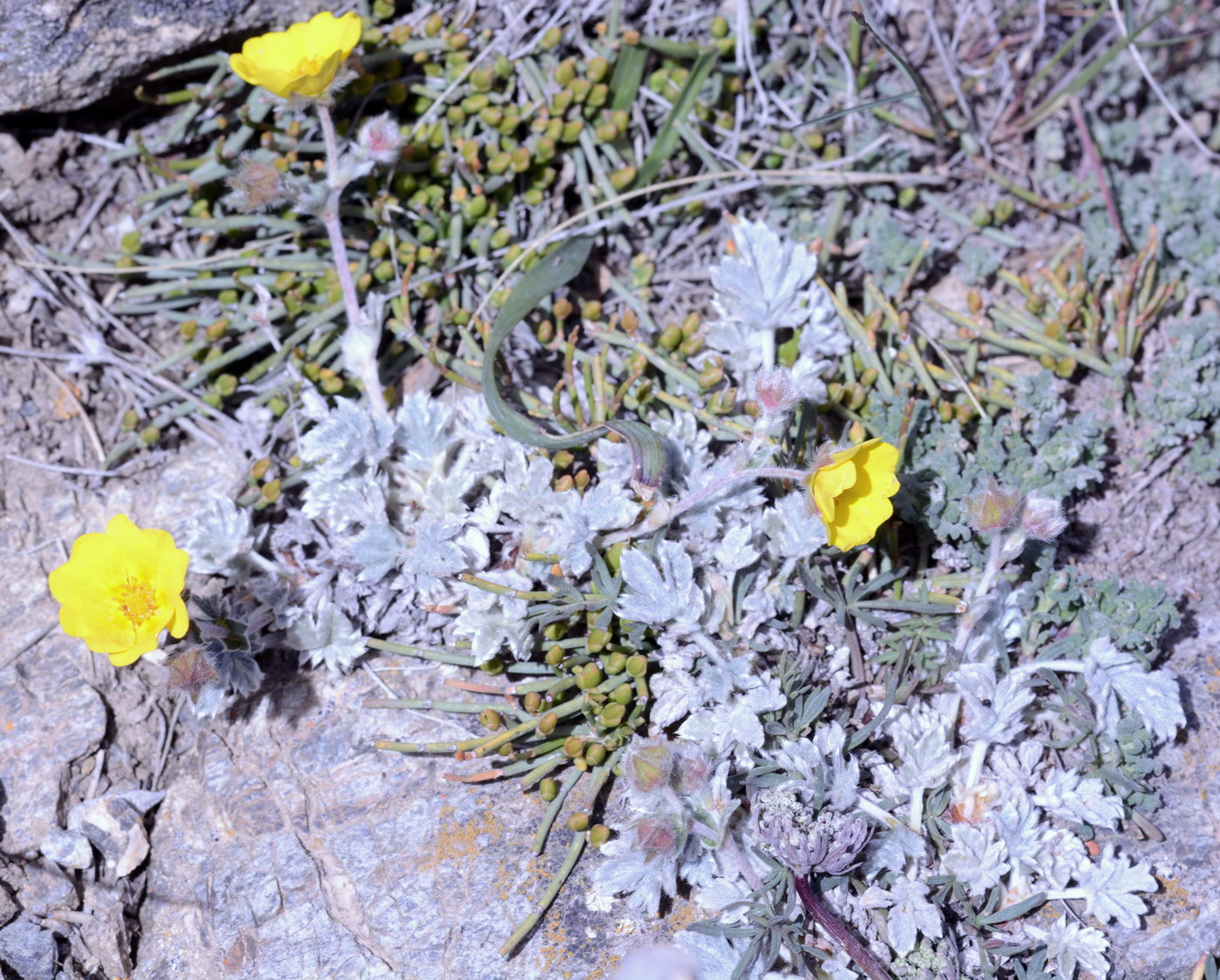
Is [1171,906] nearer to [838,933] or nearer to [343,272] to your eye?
[838,933]

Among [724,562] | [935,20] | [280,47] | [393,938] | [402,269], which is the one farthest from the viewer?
[935,20]

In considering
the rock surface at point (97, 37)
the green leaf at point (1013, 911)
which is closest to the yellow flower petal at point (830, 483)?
the green leaf at point (1013, 911)

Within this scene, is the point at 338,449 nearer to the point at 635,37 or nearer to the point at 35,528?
the point at 35,528

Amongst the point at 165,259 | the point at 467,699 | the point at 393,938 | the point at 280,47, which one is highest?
the point at 280,47

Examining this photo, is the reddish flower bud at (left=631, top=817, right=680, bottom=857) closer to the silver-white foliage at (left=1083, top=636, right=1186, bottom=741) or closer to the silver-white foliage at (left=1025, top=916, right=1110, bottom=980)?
the silver-white foliage at (left=1025, top=916, right=1110, bottom=980)

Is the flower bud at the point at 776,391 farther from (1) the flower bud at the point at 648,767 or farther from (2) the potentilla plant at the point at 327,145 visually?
(2) the potentilla plant at the point at 327,145

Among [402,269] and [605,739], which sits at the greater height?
[402,269]

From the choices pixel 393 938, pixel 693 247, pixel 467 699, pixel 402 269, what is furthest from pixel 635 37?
pixel 393 938
